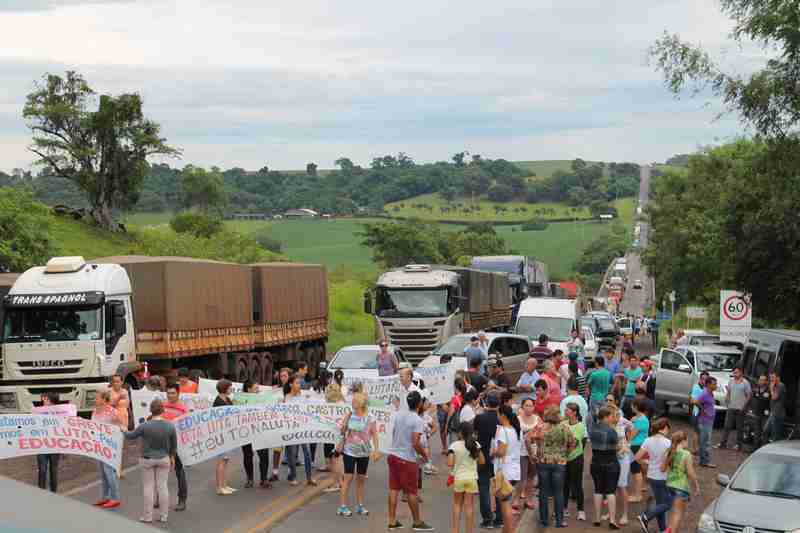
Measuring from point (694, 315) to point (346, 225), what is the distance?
134m

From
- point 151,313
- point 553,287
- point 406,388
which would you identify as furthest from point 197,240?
point 406,388

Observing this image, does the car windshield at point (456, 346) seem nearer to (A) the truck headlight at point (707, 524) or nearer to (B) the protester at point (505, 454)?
(B) the protester at point (505, 454)

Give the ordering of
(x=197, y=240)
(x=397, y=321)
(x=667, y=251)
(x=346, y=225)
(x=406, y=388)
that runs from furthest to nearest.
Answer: (x=346, y=225)
(x=197, y=240)
(x=667, y=251)
(x=397, y=321)
(x=406, y=388)

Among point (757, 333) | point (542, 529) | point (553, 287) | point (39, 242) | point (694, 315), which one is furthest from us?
point (553, 287)

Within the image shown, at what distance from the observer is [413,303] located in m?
38.7

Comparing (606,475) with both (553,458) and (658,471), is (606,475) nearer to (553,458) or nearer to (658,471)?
(553,458)

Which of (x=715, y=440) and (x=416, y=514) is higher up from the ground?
(x=416, y=514)

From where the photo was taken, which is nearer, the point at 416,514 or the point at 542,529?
the point at 416,514

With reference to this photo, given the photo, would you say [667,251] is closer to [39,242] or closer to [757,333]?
[39,242]

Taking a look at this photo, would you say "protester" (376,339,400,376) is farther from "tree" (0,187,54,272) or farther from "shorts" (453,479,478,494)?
"tree" (0,187,54,272)

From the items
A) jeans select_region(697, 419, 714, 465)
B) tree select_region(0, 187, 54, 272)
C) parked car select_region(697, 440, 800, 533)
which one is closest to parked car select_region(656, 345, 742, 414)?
jeans select_region(697, 419, 714, 465)

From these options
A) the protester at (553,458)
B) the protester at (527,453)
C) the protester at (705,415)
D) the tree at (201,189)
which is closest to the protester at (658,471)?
the protester at (553,458)

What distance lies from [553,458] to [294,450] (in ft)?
16.4

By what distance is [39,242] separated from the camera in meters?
50.2
